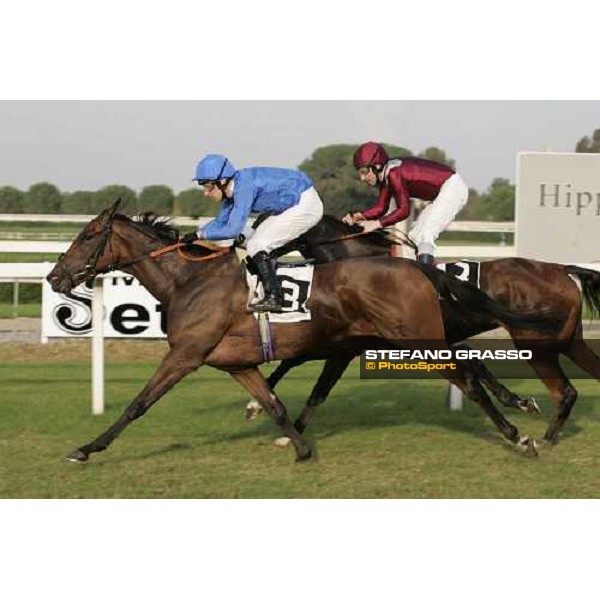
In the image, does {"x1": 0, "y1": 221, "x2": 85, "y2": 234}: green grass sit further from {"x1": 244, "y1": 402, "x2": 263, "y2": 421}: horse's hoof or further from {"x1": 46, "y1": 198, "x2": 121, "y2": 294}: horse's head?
{"x1": 46, "y1": 198, "x2": 121, "y2": 294}: horse's head

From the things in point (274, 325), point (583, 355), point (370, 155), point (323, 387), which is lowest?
point (323, 387)

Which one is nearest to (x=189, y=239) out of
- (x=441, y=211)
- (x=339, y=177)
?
(x=441, y=211)

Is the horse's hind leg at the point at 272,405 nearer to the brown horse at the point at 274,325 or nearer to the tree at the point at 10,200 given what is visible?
the brown horse at the point at 274,325

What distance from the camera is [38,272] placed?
773 centimetres

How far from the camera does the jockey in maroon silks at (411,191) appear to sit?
19.7 feet

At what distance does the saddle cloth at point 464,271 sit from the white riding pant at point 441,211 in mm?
175

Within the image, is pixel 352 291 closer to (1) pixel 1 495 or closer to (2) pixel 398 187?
(2) pixel 398 187

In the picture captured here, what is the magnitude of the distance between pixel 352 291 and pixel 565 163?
Answer: 4142mm

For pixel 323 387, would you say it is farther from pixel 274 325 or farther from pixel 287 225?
pixel 287 225

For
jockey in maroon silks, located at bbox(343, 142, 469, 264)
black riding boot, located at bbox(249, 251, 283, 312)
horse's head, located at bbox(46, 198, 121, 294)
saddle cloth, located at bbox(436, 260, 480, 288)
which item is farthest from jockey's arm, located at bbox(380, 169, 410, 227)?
horse's head, located at bbox(46, 198, 121, 294)

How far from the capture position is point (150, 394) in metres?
5.17

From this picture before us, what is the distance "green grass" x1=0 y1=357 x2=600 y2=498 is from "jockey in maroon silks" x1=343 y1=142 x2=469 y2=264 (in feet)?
3.77

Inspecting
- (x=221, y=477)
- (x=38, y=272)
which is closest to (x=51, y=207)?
(x=38, y=272)

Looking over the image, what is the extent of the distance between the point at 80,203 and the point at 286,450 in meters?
11.1
